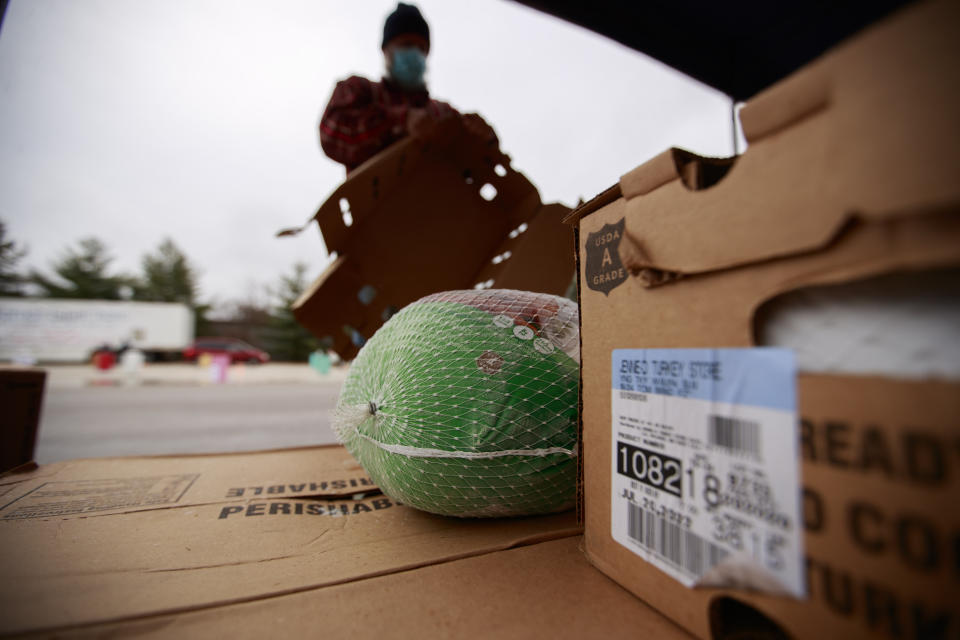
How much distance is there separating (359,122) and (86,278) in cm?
2204

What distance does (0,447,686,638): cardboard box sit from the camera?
43 centimetres

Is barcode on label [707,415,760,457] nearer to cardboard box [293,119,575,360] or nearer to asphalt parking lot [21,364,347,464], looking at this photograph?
cardboard box [293,119,575,360]

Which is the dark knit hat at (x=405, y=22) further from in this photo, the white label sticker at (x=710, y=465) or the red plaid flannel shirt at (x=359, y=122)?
the white label sticker at (x=710, y=465)

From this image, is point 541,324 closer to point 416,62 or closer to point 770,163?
point 770,163

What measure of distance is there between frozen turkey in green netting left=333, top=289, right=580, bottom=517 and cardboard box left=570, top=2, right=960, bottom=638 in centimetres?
26

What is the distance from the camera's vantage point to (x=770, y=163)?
0.30 metres

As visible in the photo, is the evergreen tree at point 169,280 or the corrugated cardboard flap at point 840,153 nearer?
the corrugated cardboard flap at point 840,153

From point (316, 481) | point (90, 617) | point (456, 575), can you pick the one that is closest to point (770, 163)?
point (456, 575)

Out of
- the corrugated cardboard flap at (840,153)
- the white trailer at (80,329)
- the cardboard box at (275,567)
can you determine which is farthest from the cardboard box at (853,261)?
the white trailer at (80,329)

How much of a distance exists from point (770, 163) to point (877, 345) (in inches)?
5.4

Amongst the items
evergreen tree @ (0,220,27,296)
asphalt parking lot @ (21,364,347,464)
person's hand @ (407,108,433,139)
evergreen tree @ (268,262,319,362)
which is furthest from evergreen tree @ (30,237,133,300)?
person's hand @ (407,108,433,139)

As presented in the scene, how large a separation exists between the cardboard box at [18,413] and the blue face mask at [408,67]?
3.85ft

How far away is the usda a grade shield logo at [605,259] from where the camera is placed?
1.56 feet

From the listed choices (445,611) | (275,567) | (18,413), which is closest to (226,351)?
(18,413)
